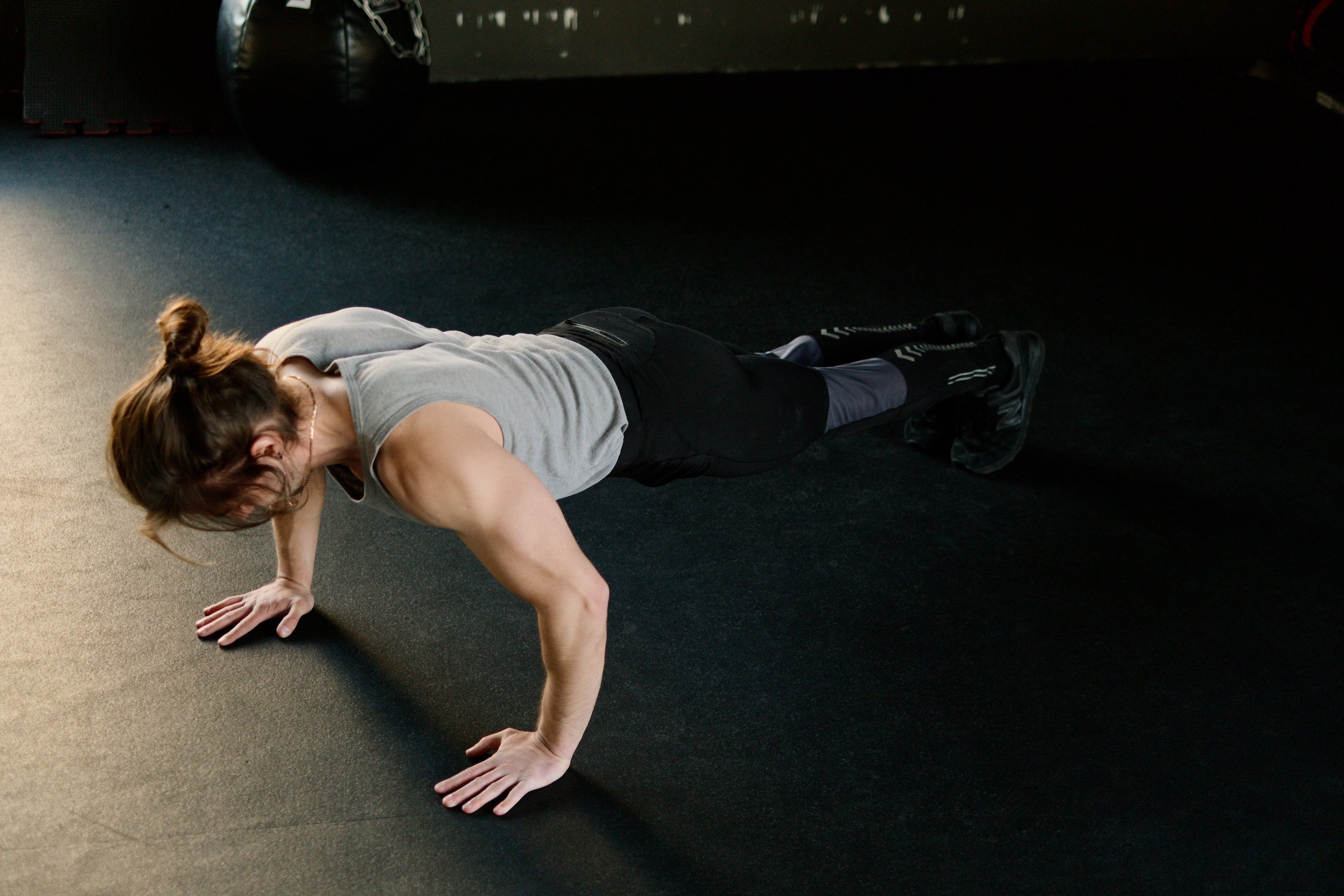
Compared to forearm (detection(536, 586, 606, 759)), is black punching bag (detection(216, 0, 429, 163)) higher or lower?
higher

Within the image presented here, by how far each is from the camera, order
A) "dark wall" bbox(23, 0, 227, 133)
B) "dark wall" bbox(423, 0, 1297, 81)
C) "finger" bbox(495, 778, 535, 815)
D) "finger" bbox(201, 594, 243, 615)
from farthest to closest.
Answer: "dark wall" bbox(423, 0, 1297, 81) < "dark wall" bbox(23, 0, 227, 133) < "finger" bbox(201, 594, 243, 615) < "finger" bbox(495, 778, 535, 815)

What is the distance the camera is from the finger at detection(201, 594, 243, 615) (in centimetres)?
196

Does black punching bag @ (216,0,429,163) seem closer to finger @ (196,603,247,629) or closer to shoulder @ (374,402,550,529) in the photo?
finger @ (196,603,247,629)

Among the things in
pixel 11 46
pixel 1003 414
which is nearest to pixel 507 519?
pixel 1003 414

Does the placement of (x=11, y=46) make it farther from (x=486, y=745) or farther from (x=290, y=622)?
(x=486, y=745)

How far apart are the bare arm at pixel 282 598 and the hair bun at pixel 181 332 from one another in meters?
0.58

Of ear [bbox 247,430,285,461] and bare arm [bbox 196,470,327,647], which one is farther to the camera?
bare arm [bbox 196,470,327,647]

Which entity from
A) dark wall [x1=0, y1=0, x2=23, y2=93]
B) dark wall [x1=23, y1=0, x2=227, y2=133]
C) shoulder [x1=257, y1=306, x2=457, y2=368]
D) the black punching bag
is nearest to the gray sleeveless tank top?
shoulder [x1=257, y1=306, x2=457, y2=368]

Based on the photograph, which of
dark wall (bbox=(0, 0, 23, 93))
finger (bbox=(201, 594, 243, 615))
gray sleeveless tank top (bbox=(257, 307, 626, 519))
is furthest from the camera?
dark wall (bbox=(0, 0, 23, 93))

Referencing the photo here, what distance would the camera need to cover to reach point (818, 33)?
16.8 ft

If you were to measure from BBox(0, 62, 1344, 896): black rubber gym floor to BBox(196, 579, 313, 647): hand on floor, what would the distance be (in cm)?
4

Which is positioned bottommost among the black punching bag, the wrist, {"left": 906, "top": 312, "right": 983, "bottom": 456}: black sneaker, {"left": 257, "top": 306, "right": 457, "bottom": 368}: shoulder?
the wrist

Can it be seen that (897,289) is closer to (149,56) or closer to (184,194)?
(184,194)

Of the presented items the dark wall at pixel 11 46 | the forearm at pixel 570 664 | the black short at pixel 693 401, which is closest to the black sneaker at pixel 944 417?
the black short at pixel 693 401
